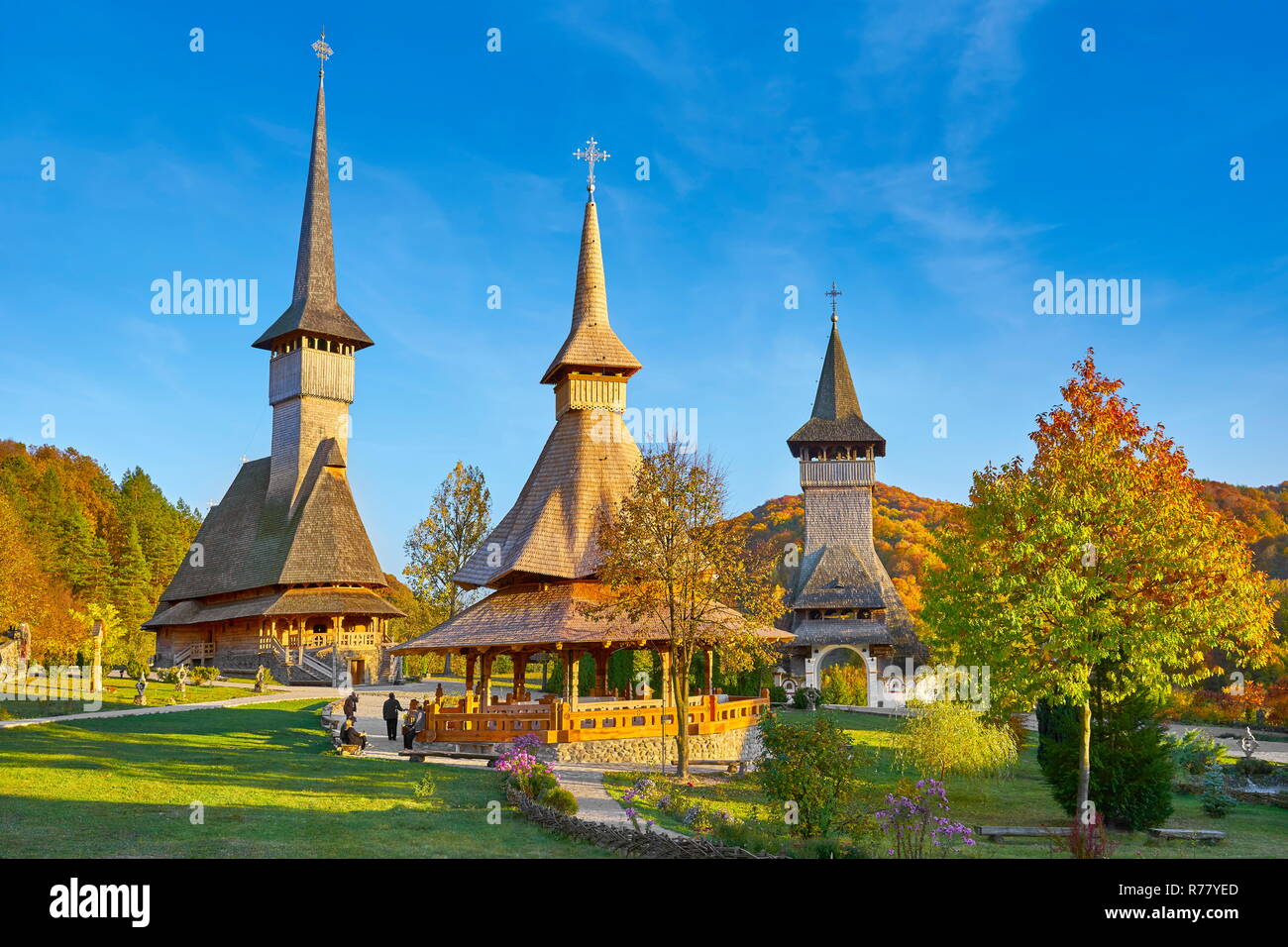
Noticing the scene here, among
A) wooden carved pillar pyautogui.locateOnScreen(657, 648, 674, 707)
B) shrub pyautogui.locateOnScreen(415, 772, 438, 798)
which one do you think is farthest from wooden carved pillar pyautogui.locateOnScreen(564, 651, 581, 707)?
shrub pyautogui.locateOnScreen(415, 772, 438, 798)

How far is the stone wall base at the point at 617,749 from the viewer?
Answer: 24188 mm

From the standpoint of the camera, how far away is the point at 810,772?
16141 millimetres

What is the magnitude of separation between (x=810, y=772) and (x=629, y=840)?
3759 millimetres

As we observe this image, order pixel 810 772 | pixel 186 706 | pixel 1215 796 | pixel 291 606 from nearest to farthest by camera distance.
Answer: pixel 810 772 < pixel 1215 796 < pixel 186 706 < pixel 291 606

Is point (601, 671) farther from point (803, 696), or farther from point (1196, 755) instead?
point (1196, 755)

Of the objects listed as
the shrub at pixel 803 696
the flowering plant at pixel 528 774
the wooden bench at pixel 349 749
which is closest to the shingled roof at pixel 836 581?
the shrub at pixel 803 696

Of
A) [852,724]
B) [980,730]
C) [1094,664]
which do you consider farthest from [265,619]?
[1094,664]

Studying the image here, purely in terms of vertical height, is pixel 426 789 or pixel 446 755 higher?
pixel 426 789

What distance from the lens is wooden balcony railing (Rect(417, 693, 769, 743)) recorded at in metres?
24.5

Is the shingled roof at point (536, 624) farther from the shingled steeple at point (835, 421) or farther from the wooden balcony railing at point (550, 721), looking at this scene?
the shingled steeple at point (835, 421)

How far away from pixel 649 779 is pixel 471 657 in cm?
944

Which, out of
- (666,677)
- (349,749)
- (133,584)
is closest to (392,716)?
(349,749)

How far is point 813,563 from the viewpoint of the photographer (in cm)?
5491

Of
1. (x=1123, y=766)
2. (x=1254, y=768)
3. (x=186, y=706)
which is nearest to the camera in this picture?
(x=1123, y=766)
